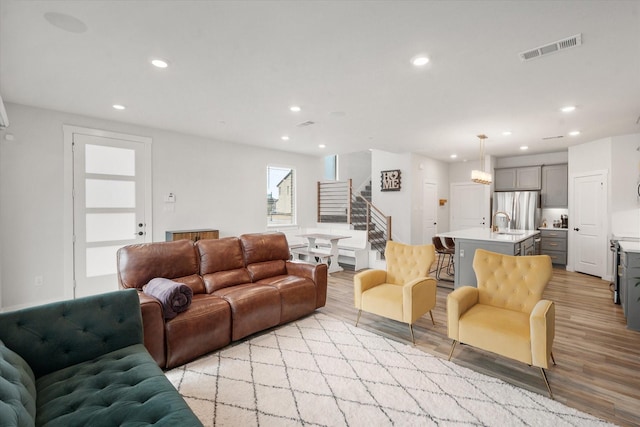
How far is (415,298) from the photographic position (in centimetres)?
301

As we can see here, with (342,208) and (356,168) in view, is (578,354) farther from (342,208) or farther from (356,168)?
(356,168)

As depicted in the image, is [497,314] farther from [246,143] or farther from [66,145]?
[66,145]

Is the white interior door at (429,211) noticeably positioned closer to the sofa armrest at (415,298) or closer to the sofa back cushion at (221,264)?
the sofa armrest at (415,298)

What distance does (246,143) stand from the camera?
631 centimetres

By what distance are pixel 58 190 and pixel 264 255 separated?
10.2 ft

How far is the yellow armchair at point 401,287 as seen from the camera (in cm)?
302

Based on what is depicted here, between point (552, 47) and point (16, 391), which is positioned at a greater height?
point (552, 47)

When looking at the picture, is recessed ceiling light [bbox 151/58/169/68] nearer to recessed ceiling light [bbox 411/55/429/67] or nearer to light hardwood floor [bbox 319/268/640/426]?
recessed ceiling light [bbox 411/55/429/67]

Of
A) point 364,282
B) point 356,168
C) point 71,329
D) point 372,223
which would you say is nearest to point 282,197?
point 372,223

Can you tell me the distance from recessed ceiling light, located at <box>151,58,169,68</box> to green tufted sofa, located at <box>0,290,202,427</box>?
83.1 inches

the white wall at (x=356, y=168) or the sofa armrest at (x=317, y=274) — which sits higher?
the white wall at (x=356, y=168)

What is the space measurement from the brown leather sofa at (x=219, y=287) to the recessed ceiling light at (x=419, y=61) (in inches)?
102

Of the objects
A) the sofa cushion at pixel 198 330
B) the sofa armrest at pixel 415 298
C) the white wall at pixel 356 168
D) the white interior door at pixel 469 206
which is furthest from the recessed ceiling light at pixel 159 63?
the white interior door at pixel 469 206

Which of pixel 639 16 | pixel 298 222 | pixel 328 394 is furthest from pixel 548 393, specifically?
pixel 298 222
